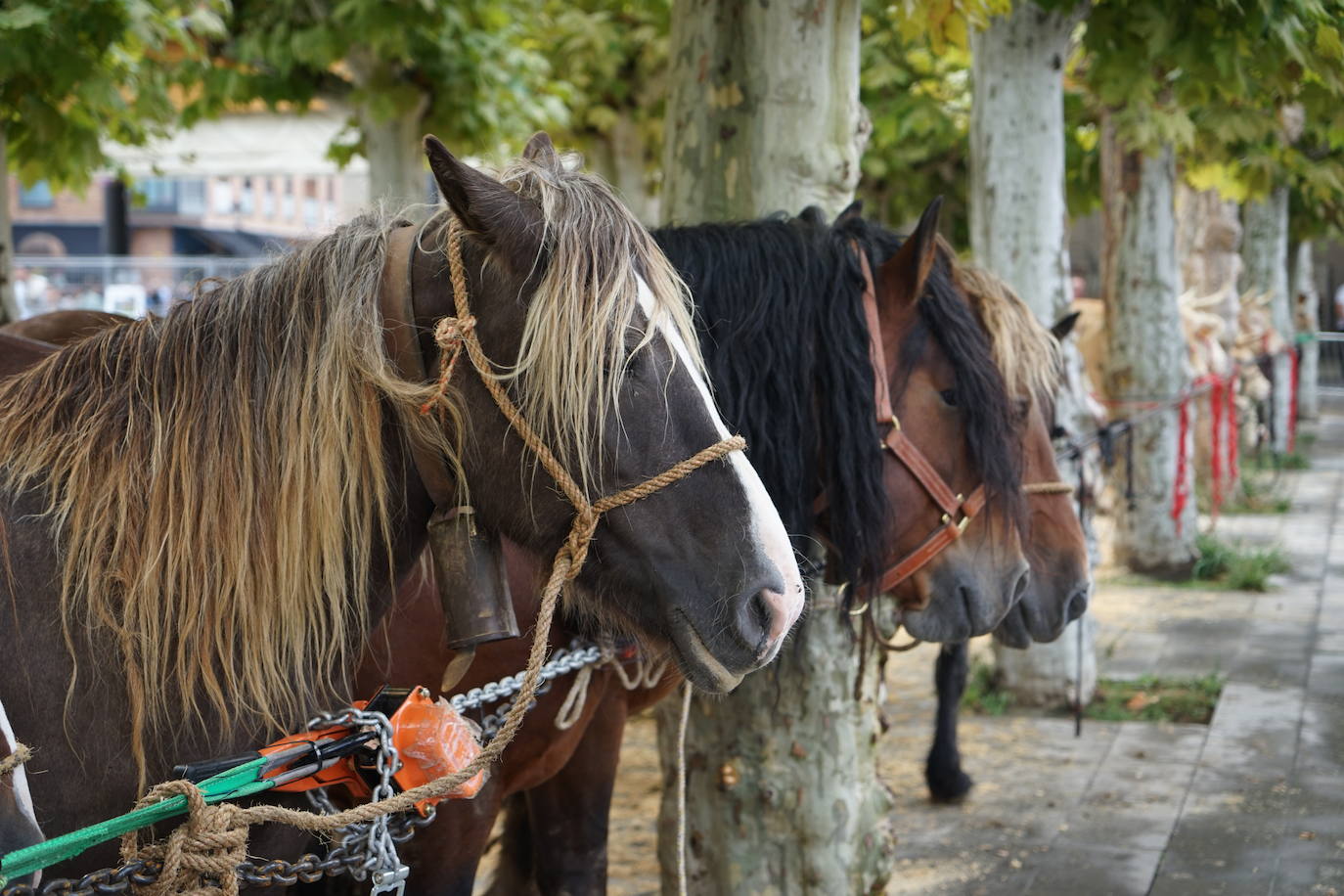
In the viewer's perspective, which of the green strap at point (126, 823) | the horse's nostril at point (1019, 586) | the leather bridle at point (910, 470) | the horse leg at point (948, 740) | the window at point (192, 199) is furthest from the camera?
the window at point (192, 199)

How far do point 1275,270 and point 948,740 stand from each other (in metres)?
13.6

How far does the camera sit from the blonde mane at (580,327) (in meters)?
1.80

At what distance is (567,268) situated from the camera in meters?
1.82

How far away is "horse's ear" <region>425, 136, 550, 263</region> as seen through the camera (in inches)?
69.6

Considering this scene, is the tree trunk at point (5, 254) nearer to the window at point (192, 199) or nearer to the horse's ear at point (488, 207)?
the horse's ear at point (488, 207)

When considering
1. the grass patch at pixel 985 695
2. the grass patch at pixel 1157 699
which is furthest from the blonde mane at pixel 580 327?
the grass patch at pixel 1157 699

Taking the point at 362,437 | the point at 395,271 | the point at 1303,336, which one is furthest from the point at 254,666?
the point at 1303,336

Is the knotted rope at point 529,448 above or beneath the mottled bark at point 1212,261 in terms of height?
beneath

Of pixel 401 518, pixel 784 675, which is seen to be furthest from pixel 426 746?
pixel 784 675

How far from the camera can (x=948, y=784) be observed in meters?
5.53

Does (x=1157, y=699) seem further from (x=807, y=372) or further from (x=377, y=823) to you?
(x=377, y=823)

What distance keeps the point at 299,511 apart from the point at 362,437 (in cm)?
14

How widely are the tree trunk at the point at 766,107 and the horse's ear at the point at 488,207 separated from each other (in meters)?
1.80

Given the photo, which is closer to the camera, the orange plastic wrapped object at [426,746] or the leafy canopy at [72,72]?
the orange plastic wrapped object at [426,746]
